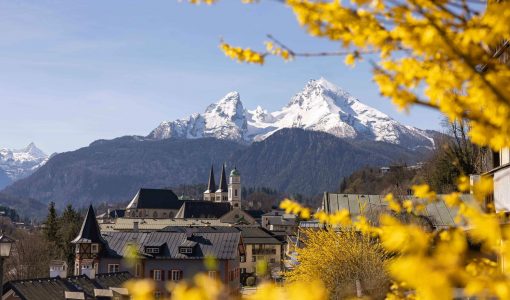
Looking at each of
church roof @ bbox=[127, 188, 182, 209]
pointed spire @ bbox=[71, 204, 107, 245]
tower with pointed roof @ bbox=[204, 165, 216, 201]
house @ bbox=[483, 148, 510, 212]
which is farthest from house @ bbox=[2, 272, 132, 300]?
tower with pointed roof @ bbox=[204, 165, 216, 201]

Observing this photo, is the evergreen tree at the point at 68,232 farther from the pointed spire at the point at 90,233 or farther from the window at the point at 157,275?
the window at the point at 157,275

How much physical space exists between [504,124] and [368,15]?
0.98 meters

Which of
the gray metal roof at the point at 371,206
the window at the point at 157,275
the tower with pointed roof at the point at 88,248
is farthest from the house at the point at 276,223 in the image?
the gray metal roof at the point at 371,206

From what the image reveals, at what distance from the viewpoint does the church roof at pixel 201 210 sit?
138587 mm

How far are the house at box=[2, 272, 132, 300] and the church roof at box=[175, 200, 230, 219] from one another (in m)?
108

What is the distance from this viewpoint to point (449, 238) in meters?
4.72

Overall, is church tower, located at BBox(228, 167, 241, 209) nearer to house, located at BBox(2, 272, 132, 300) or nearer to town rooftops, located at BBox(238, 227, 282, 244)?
town rooftops, located at BBox(238, 227, 282, 244)

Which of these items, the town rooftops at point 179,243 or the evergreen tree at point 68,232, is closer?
the town rooftops at point 179,243

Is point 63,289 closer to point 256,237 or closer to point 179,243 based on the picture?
point 179,243

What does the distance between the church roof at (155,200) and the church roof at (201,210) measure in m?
28.3

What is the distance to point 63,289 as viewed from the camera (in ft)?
88.4

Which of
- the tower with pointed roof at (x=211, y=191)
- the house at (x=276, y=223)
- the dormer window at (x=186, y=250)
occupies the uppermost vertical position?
the tower with pointed roof at (x=211, y=191)

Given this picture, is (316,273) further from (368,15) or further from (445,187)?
(445,187)

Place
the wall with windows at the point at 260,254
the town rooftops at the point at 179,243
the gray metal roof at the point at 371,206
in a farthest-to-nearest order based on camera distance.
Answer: the wall with windows at the point at 260,254
the town rooftops at the point at 179,243
the gray metal roof at the point at 371,206
